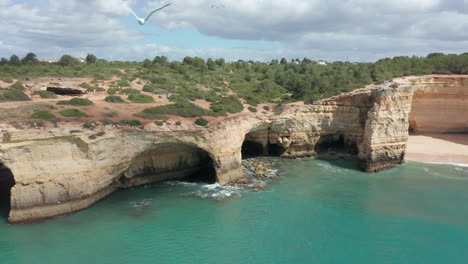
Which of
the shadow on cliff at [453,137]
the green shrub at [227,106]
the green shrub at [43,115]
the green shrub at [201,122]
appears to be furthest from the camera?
the shadow on cliff at [453,137]

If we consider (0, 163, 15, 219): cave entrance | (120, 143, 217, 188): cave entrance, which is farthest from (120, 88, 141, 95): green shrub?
(0, 163, 15, 219): cave entrance

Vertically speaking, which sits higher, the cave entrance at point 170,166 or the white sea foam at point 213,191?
the cave entrance at point 170,166

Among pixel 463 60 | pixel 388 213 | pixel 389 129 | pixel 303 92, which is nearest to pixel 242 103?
pixel 303 92

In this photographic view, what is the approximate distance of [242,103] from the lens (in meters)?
32.0

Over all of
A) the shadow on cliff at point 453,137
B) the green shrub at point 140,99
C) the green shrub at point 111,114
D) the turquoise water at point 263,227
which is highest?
the green shrub at point 140,99

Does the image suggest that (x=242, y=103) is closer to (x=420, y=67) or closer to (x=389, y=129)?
(x=389, y=129)

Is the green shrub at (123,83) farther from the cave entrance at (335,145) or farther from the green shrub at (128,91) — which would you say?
the cave entrance at (335,145)

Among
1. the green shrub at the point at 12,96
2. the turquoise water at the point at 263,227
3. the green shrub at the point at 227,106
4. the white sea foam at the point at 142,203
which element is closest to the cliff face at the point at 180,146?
the green shrub at the point at 227,106

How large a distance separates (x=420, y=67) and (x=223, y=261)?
36739 millimetres

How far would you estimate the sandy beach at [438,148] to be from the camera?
31.7m

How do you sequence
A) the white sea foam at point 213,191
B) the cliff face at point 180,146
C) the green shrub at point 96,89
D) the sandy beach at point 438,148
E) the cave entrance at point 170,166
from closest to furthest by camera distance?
the cliff face at point 180,146 → the white sea foam at point 213,191 → the cave entrance at point 170,166 → the green shrub at point 96,89 → the sandy beach at point 438,148

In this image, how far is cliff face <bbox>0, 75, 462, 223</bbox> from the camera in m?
18.3

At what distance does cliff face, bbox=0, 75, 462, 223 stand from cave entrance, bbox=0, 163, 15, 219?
2223 millimetres

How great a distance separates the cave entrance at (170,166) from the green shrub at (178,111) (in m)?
2.53
